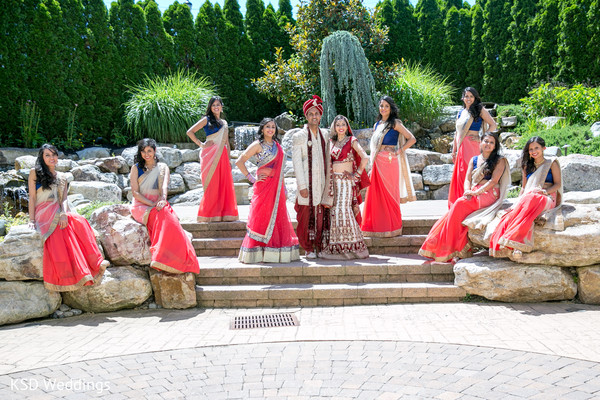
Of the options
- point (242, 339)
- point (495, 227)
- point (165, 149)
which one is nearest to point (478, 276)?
point (495, 227)

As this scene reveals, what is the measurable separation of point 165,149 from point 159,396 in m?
7.74

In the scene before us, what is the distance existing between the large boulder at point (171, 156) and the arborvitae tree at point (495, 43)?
886cm

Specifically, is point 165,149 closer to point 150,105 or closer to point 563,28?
point 150,105

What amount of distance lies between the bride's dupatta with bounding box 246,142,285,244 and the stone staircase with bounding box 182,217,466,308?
1.25 feet

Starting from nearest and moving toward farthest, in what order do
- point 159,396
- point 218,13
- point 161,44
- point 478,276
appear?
point 159,396 < point 478,276 < point 161,44 < point 218,13

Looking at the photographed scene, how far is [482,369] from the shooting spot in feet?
11.6

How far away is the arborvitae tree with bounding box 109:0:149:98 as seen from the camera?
483 inches

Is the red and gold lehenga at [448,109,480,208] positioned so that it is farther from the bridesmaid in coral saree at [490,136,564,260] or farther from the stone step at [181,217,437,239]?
the stone step at [181,217,437,239]

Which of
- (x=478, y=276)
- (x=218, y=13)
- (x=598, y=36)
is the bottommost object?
(x=478, y=276)

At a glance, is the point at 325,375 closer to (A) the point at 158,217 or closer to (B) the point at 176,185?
(A) the point at 158,217

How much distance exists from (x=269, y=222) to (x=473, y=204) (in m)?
2.23

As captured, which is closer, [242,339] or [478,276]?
[242,339]

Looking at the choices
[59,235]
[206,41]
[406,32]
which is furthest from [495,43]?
[59,235]

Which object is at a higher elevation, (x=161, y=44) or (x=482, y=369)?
(x=161, y=44)
